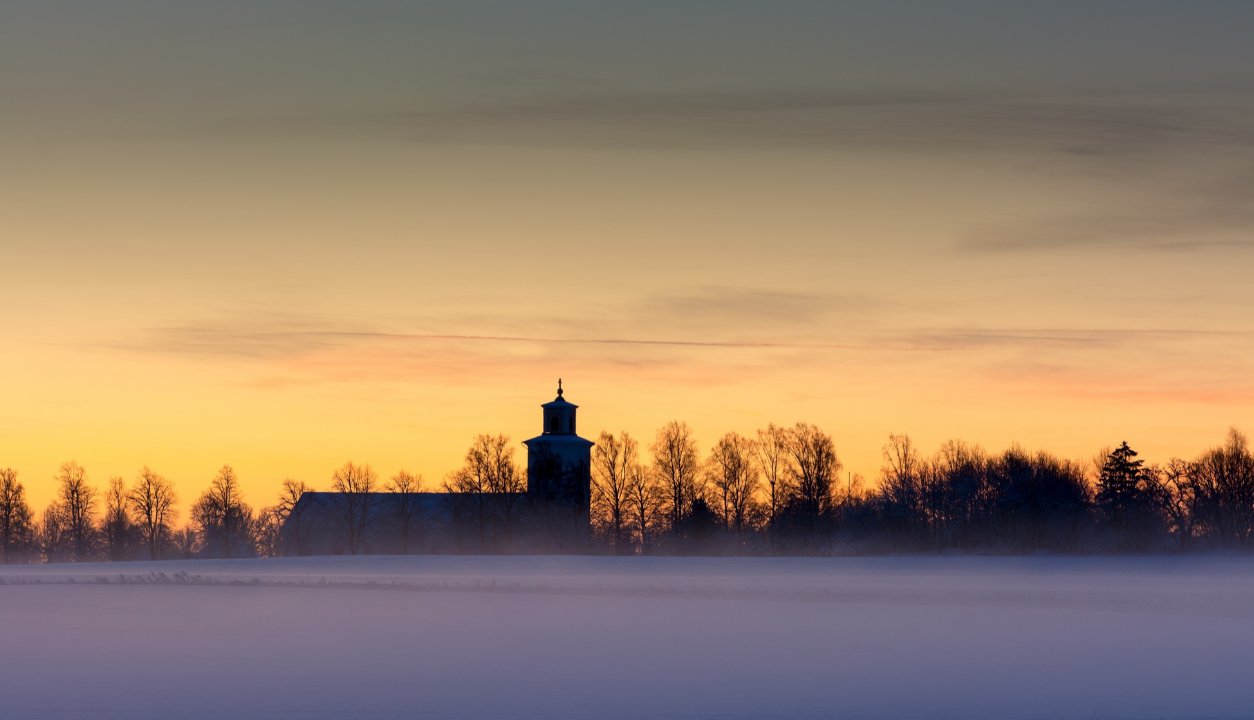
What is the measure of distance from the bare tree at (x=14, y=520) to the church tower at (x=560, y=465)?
48.3 meters

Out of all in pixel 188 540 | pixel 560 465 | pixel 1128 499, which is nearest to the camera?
pixel 1128 499

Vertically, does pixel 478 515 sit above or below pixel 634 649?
above

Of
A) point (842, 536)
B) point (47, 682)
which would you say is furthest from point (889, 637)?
point (842, 536)

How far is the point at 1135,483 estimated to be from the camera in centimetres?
12888

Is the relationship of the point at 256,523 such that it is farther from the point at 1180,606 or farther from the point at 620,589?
the point at 1180,606

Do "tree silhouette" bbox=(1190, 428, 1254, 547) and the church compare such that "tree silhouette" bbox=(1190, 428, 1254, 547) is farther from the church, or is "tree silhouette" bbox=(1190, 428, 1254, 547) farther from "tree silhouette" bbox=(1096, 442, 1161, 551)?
the church

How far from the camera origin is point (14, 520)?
5645 inches

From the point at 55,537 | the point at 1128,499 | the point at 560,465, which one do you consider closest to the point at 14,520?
the point at 55,537

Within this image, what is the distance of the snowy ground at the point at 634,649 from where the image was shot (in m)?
25.9

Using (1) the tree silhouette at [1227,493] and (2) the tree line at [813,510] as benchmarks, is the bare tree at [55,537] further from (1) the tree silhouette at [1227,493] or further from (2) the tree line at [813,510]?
(1) the tree silhouette at [1227,493]

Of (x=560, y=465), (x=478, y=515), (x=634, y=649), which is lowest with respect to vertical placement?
(x=634, y=649)

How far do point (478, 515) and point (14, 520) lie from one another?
1801 inches

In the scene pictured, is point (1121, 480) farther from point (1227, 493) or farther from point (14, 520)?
→ point (14, 520)

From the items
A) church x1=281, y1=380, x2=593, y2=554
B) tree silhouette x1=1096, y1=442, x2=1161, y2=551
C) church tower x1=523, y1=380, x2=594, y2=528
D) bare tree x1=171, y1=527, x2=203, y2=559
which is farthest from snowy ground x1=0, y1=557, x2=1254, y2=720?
bare tree x1=171, y1=527, x2=203, y2=559
